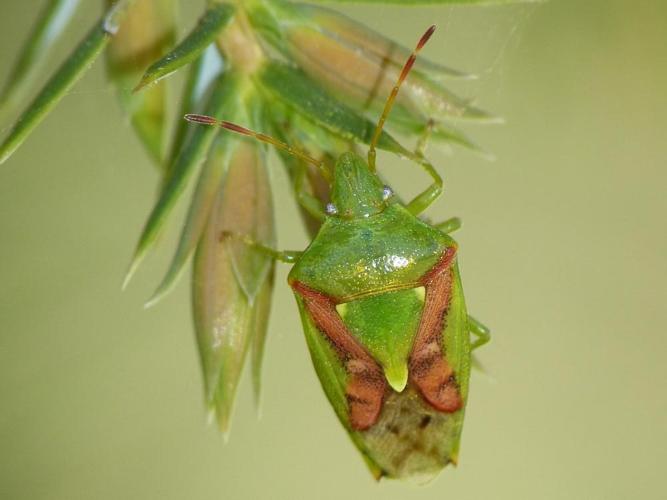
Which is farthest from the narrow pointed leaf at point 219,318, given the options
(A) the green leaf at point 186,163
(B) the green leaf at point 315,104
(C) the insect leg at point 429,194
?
(C) the insect leg at point 429,194

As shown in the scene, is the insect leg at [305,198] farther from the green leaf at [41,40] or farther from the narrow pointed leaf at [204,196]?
the green leaf at [41,40]

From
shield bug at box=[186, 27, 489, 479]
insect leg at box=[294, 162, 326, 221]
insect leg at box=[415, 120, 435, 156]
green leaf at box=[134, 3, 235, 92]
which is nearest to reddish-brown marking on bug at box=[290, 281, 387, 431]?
shield bug at box=[186, 27, 489, 479]

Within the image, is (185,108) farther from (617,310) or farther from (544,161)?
(617,310)

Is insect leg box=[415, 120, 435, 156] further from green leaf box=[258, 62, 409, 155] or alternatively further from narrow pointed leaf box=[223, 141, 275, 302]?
narrow pointed leaf box=[223, 141, 275, 302]

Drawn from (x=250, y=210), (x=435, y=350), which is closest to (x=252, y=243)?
(x=250, y=210)

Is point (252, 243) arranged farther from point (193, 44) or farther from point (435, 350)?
point (435, 350)
